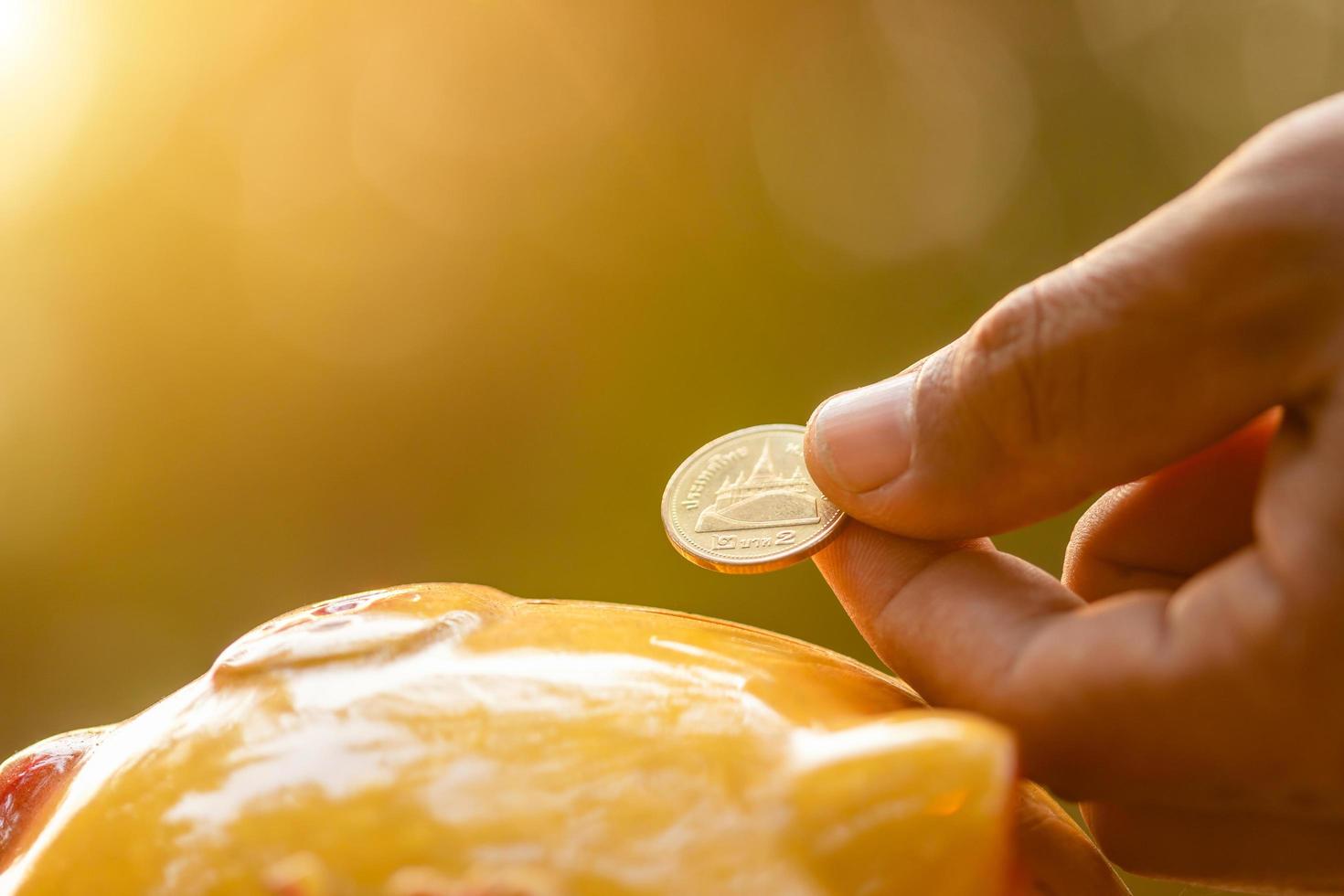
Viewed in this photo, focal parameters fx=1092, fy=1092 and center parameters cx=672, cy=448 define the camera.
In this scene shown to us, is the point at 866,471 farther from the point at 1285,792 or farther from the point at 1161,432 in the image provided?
the point at 1285,792

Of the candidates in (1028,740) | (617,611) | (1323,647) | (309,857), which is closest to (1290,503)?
(1323,647)

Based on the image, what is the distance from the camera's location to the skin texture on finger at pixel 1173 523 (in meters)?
0.75

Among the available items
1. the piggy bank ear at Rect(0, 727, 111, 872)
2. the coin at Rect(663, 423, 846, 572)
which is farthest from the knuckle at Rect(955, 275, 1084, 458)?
the piggy bank ear at Rect(0, 727, 111, 872)

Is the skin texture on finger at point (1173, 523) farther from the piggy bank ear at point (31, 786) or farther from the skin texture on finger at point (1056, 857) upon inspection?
the piggy bank ear at point (31, 786)

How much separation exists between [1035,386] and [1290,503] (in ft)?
0.50

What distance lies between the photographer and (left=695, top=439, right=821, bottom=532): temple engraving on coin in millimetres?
824

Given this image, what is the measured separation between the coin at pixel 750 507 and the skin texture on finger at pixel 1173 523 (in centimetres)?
21

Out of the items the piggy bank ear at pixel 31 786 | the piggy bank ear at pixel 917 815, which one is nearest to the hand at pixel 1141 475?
the piggy bank ear at pixel 917 815

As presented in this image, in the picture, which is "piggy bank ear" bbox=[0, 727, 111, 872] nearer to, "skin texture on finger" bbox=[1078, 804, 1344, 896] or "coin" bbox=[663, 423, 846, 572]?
"coin" bbox=[663, 423, 846, 572]

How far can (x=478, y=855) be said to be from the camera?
1.59 feet

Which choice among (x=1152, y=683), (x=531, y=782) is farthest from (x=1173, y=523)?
(x=531, y=782)

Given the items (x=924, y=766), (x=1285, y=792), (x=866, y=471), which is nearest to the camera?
(x=924, y=766)

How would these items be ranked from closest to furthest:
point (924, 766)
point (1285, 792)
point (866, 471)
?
point (924, 766), point (1285, 792), point (866, 471)

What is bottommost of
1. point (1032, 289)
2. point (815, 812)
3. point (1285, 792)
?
point (1285, 792)
